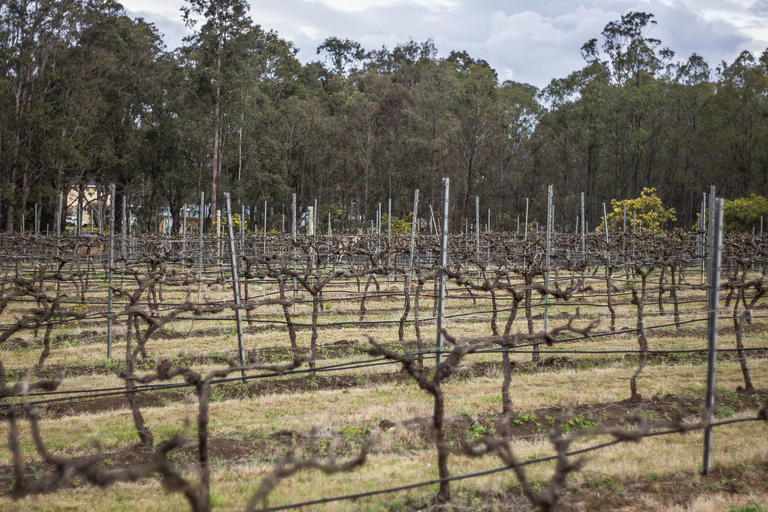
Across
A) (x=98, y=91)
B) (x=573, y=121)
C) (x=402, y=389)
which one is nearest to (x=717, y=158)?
(x=573, y=121)

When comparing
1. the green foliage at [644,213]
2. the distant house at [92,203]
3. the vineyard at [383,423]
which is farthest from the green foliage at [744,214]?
the distant house at [92,203]

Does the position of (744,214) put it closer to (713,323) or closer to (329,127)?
(329,127)

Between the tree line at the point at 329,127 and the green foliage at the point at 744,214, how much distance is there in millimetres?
5921

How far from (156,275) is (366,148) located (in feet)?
130

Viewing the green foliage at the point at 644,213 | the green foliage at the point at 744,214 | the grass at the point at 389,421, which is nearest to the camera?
the grass at the point at 389,421

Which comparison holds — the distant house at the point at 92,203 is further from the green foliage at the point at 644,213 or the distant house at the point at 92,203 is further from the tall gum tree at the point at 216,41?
the green foliage at the point at 644,213

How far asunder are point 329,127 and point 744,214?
83.8 feet

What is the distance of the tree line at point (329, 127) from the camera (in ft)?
114

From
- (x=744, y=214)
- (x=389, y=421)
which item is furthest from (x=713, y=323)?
(x=744, y=214)

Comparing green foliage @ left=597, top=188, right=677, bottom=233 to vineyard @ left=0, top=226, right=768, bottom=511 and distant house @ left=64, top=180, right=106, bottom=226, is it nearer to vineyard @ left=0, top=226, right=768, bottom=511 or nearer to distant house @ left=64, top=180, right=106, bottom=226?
vineyard @ left=0, top=226, right=768, bottom=511

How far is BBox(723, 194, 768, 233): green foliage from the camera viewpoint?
33.3 metres

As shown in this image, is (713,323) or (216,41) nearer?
(713,323)

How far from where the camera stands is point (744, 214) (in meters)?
33.6

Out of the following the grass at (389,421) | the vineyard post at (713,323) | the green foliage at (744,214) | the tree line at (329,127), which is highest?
the tree line at (329,127)
